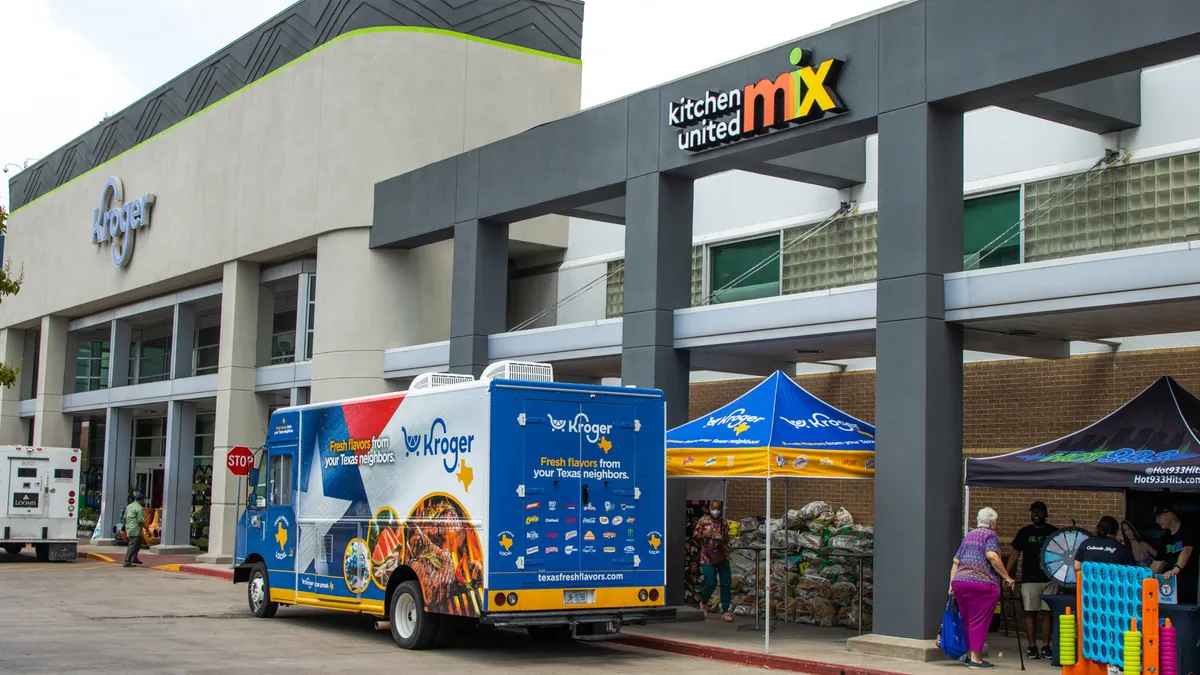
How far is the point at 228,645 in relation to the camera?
48.1 ft

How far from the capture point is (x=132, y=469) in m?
43.9

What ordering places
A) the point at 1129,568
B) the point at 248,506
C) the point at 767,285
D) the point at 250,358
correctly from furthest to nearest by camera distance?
1. the point at 250,358
2. the point at 767,285
3. the point at 248,506
4. the point at 1129,568

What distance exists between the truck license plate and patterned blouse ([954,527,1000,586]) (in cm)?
397

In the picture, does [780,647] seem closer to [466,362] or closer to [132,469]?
[466,362]

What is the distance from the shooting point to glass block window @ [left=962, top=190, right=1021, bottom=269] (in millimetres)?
18078

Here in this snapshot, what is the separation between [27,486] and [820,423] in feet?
69.6

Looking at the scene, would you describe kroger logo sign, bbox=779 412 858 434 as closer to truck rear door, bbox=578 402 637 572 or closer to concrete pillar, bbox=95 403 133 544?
truck rear door, bbox=578 402 637 572

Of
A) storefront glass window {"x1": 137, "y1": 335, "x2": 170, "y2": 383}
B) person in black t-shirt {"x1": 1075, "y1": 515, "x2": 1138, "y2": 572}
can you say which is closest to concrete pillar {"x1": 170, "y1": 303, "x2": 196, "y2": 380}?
storefront glass window {"x1": 137, "y1": 335, "x2": 170, "y2": 383}

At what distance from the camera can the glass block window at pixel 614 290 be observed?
25000 mm

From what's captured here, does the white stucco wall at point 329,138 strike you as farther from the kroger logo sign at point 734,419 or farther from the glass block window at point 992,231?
the kroger logo sign at point 734,419

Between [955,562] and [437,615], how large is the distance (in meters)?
5.87

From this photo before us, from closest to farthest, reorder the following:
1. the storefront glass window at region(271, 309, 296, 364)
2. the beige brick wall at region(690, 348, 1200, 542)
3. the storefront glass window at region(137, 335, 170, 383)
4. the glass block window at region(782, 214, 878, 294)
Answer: the beige brick wall at region(690, 348, 1200, 542) → the glass block window at region(782, 214, 878, 294) → the storefront glass window at region(271, 309, 296, 364) → the storefront glass window at region(137, 335, 170, 383)

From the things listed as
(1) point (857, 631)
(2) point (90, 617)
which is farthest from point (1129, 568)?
(2) point (90, 617)

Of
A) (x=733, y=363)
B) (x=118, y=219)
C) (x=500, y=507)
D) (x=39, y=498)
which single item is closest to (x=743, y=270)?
(x=733, y=363)
